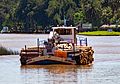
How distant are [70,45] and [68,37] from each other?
136 inches

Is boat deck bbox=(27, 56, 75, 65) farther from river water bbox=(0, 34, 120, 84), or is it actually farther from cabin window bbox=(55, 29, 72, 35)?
cabin window bbox=(55, 29, 72, 35)

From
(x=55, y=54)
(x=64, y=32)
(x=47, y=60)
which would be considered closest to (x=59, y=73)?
(x=55, y=54)

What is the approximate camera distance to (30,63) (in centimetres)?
5300

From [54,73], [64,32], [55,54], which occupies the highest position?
[64,32]

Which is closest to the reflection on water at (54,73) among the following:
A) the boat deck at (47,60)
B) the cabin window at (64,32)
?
the boat deck at (47,60)

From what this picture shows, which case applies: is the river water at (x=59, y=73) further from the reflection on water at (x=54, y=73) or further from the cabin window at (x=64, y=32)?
the cabin window at (x=64, y=32)

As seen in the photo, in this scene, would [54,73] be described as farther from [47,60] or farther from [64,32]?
[64,32]

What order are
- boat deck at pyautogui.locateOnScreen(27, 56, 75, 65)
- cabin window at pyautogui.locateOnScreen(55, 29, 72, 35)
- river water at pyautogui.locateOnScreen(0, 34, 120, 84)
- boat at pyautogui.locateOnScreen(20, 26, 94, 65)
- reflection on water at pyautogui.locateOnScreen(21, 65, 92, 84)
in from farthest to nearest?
cabin window at pyautogui.locateOnScreen(55, 29, 72, 35), boat deck at pyautogui.locateOnScreen(27, 56, 75, 65), boat at pyautogui.locateOnScreen(20, 26, 94, 65), reflection on water at pyautogui.locateOnScreen(21, 65, 92, 84), river water at pyautogui.locateOnScreen(0, 34, 120, 84)

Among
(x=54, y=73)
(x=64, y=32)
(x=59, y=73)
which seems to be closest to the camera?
(x=59, y=73)

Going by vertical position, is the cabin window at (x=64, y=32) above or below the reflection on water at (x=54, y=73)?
above

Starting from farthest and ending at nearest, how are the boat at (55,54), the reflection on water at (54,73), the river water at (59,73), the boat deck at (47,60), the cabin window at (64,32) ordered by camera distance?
the cabin window at (64,32), the boat deck at (47,60), the boat at (55,54), the reflection on water at (54,73), the river water at (59,73)

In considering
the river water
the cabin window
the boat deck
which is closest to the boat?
the boat deck

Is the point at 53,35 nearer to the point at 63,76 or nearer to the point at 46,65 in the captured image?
the point at 46,65

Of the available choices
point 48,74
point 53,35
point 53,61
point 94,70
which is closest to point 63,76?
point 48,74
